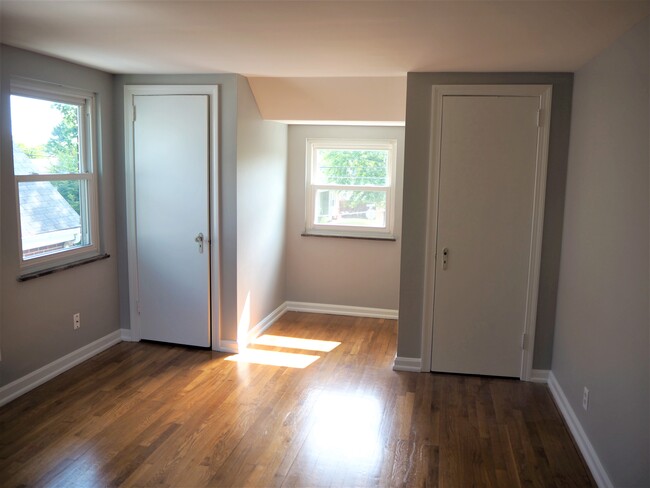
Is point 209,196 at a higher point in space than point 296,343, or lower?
higher

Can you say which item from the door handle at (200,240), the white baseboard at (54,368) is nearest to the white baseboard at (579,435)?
the door handle at (200,240)

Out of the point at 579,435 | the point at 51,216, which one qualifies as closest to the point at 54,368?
the point at 51,216

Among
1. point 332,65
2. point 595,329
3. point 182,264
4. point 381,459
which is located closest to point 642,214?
point 595,329

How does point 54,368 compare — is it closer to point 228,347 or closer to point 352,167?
point 228,347

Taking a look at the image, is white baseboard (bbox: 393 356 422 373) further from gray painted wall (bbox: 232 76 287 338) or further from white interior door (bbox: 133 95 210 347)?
white interior door (bbox: 133 95 210 347)

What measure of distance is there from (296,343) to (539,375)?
1.91 metres

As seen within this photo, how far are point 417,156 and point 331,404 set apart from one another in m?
1.77

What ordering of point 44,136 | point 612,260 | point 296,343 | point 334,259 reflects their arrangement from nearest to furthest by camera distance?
point 612,260
point 44,136
point 296,343
point 334,259

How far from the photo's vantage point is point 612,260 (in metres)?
2.68

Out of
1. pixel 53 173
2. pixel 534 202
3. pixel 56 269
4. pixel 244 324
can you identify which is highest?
pixel 53 173

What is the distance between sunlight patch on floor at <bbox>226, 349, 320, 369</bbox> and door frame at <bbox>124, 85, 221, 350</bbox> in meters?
0.26

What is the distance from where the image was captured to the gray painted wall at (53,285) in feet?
11.0

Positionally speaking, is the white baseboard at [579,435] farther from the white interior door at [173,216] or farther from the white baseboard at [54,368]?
the white baseboard at [54,368]

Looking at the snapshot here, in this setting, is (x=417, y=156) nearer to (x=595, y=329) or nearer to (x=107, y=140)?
(x=595, y=329)
